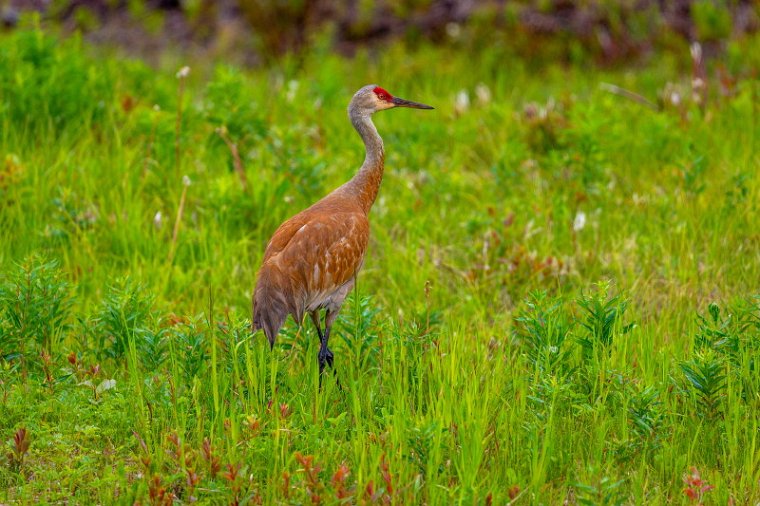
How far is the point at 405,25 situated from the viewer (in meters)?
11.4

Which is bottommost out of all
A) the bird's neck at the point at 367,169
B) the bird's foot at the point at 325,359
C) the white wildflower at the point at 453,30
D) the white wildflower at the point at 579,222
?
the bird's foot at the point at 325,359

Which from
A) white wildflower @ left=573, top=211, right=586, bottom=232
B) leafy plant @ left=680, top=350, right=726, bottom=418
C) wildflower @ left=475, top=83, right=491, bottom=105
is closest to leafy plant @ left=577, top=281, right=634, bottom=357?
leafy plant @ left=680, top=350, right=726, bottom=418

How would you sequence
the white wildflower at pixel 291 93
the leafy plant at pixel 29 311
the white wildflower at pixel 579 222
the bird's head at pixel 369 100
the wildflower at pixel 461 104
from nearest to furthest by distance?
the leafy plant at pixel 29 311 < the bird's head at pixel 369 100 < the white wildflower at pixel 579 222 < the wildflower at pixel 461 104 < the white wildflower at pixel 291 93

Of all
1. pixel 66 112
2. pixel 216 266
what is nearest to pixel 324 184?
pixel 216 266

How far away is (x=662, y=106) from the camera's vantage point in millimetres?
8703

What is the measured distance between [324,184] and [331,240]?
2.19 m

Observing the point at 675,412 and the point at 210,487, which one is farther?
the point at 675,412

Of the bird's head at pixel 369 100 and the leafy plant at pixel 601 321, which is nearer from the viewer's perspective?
the leafy plant at pixel 601 321

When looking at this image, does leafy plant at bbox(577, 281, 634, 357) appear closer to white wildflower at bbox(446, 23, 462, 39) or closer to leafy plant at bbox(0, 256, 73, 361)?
leafy plant at bbox(0, 256, 73, 361)

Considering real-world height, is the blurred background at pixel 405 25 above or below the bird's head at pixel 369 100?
below

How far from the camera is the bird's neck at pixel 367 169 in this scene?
5652 mm

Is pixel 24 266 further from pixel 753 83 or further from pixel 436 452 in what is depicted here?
pixel 753 83

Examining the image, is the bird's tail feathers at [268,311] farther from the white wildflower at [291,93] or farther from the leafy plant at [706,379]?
the white wildflower at [291,93]

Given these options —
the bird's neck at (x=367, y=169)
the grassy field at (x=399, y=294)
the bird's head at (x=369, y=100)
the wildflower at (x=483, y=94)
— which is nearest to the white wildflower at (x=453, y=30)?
the grassy field at (x=399, y=294)
